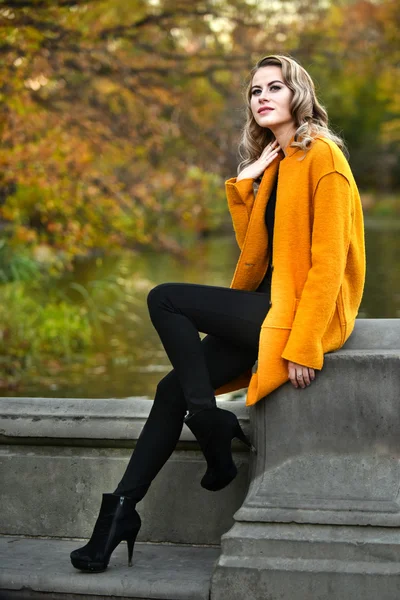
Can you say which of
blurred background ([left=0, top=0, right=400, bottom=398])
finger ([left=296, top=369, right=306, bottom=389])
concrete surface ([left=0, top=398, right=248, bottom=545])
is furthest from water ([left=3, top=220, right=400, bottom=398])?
finger ([left=296, top=369, right=306, bottom=389])

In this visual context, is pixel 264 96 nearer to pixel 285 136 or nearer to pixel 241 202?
pixel 285 136

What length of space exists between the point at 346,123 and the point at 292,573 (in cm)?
4231

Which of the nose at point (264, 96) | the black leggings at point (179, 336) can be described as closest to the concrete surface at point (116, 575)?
the black leggings at point (179, 336)

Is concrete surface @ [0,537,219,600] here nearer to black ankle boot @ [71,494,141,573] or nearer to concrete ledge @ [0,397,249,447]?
black ankle boot @ [71,494,141,573]

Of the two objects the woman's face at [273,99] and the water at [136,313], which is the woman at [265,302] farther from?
the water at [136,313]

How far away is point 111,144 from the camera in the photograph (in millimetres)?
10023

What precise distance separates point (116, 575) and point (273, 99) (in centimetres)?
→ 162

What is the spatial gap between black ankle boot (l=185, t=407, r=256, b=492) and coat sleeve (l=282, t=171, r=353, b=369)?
11.9 inches

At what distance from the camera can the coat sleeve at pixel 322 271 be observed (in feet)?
10.0

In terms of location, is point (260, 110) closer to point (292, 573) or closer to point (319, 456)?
point (319, 456)

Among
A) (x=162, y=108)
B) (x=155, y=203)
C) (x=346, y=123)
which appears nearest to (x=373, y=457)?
(x=155, y=203)

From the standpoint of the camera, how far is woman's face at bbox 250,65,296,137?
3.33 meters

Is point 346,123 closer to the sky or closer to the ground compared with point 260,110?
closer to the ground

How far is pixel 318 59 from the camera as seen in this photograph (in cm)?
1177
